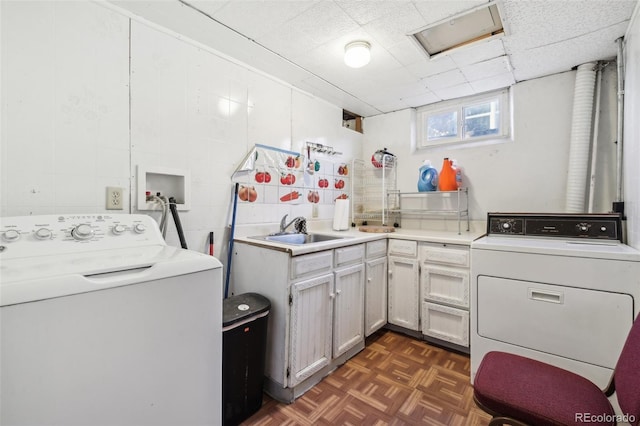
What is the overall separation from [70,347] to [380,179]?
2.92 metres

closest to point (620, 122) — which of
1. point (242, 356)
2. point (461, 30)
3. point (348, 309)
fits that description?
point (461, 30)

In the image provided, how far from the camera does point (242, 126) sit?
212 cm

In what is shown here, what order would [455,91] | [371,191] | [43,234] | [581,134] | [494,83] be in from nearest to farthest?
[43,234] < [581,134] < [494,83] < [455,91] < [371,191]

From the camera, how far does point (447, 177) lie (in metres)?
2.66

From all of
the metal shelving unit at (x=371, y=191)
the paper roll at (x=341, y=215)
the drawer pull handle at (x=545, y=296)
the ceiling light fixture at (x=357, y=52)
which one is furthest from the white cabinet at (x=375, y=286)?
the ceiling light fixture at (x=357, y=52)

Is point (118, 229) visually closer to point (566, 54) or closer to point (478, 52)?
point (478, 52)

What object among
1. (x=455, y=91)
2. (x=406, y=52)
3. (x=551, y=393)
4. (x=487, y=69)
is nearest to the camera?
(x=551, y=393)

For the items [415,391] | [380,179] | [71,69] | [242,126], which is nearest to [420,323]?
[415,391]

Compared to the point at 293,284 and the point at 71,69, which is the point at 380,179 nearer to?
the point at 293,284

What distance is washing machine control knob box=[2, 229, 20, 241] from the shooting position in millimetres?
1051

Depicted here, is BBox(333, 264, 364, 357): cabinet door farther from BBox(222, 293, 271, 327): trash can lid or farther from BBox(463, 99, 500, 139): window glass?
BBox(463, 99, 500, 139): window glass

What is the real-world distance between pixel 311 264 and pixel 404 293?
42.7 inches

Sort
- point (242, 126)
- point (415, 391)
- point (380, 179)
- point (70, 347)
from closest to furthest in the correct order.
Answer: point (70, 347)
point (415, 391)
point (242, 126)
point (380, 179)

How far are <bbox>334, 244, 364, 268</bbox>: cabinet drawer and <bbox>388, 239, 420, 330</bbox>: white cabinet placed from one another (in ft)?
1.40
